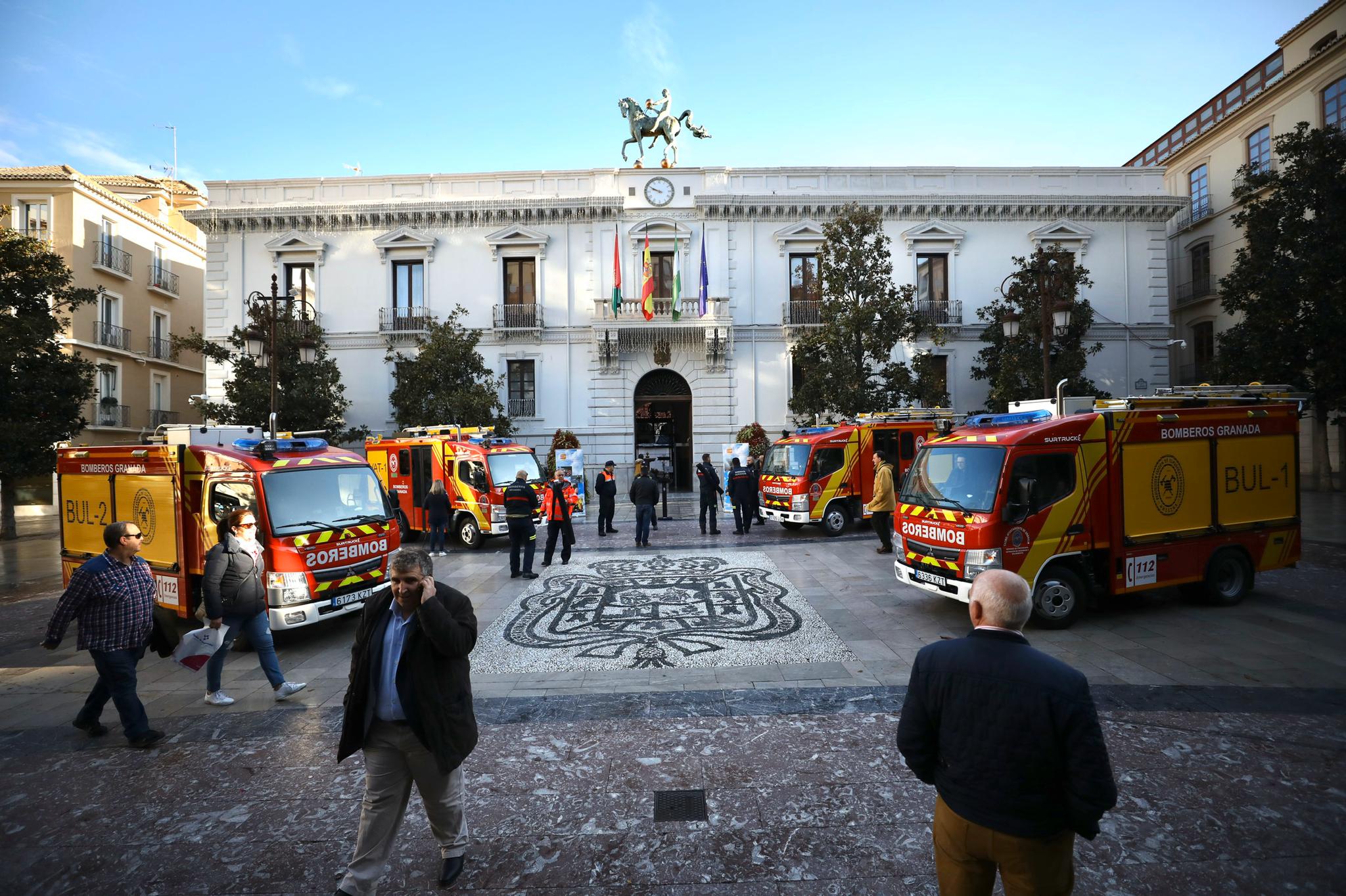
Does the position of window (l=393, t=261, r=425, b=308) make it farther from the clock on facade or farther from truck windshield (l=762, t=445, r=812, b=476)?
truck windshield (l=762, t=445, r=812, b=476)

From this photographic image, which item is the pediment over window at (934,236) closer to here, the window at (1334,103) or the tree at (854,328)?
the tree at (854,328)

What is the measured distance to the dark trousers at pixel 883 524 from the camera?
39.8 ft

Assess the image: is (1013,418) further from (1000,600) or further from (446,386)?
(446,386)

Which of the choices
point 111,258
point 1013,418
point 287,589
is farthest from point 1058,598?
point 111,258

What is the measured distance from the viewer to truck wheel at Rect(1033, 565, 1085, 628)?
24.3 ft

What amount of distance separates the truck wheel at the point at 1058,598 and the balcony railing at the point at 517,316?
21.5m

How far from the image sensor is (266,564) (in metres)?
7.27

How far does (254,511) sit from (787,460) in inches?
459

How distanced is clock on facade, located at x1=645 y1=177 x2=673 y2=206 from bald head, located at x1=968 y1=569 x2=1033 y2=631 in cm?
2550

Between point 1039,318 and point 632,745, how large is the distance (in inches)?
899

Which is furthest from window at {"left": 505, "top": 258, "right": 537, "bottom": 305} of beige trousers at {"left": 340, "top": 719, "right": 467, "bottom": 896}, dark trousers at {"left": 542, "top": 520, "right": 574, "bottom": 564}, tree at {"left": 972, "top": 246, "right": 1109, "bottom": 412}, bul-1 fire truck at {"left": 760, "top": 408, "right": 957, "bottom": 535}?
beige trousers at {"left": 340, "top": 719, "right": 467, "bottom": 896}

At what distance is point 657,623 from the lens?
811 centimetres

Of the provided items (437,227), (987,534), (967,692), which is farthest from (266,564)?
(437,227)

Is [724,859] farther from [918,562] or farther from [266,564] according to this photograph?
[266,564]
